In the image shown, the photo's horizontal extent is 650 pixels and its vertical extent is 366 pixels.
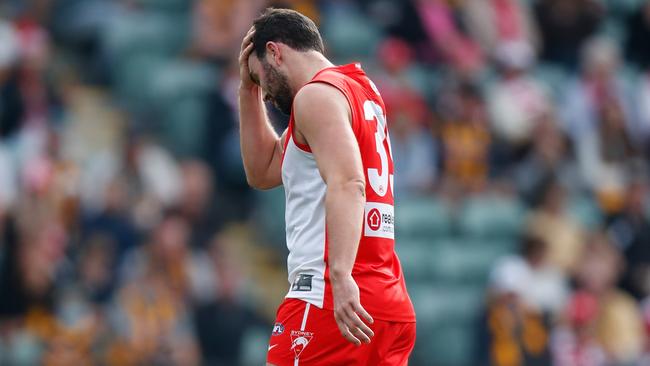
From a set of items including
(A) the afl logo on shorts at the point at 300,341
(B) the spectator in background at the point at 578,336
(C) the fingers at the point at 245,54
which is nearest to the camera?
(A) the afl logo on shorts at the point at 300,341

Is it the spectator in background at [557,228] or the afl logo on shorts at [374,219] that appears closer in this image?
the afl logo on shorts at [374,219]

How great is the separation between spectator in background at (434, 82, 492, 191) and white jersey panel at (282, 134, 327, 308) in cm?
729

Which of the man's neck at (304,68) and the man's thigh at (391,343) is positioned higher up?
the man's neck at (304,68)

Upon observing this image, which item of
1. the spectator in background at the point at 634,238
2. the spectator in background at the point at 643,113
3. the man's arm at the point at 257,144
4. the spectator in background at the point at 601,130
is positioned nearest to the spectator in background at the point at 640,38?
the spectator in background at the point at 643,113

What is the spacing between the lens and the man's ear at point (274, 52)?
5488 millimetres

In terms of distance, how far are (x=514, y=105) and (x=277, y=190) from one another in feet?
9.95

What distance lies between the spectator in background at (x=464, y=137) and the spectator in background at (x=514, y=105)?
0.93 ft

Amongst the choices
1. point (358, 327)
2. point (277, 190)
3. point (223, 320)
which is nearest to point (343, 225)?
point (358, 327)

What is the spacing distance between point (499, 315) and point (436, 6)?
4430mm

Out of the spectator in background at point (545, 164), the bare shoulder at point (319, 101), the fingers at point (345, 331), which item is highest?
the bare shoulder at point (319, 101)

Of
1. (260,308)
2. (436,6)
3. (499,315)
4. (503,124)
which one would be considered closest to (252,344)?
(260,308)

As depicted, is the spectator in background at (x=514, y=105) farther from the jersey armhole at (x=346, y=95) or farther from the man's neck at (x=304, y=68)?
the jersey armhole at (x=346, y=95)

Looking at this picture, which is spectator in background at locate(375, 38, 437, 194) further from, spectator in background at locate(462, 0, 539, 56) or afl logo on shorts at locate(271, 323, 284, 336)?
afl logo on shorts at locate(271, 323, 284, 336)

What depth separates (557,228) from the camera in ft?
40.9
